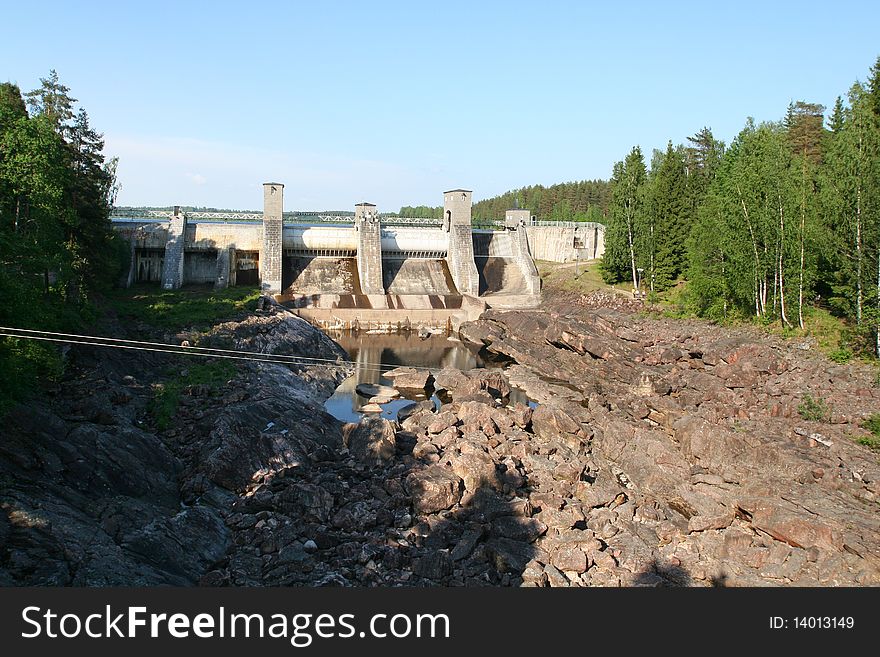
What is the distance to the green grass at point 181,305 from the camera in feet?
127

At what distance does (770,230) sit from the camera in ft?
117

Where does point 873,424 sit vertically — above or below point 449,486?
above

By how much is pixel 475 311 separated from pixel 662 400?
972 inches

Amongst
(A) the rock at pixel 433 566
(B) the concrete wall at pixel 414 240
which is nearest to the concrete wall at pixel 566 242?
(B) the concrete wall at pixel 414 240

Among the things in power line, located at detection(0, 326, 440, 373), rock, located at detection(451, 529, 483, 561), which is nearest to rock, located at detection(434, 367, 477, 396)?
power line, located at detection(0, 326, 440, 373)

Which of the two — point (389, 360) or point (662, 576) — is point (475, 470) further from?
point (389, 360)

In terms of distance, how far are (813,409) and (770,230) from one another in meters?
14.3

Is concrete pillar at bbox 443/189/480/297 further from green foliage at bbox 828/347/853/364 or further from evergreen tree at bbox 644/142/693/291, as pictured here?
green foliage at bbox 828/347/853/364

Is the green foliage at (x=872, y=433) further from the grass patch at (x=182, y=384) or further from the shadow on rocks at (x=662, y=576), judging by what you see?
the grass patch at (x=182, y=384)

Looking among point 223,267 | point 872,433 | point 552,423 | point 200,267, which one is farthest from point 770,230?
point 200,267

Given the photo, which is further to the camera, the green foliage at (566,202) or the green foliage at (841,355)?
the green foliage at (566,202)

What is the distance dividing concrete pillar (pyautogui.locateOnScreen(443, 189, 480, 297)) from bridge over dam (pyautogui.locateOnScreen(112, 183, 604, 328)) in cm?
9

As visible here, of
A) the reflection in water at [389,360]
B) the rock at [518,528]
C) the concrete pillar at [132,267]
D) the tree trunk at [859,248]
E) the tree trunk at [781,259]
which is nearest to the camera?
the rock at [518,528]

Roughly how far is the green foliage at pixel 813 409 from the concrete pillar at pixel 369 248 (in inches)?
1400
